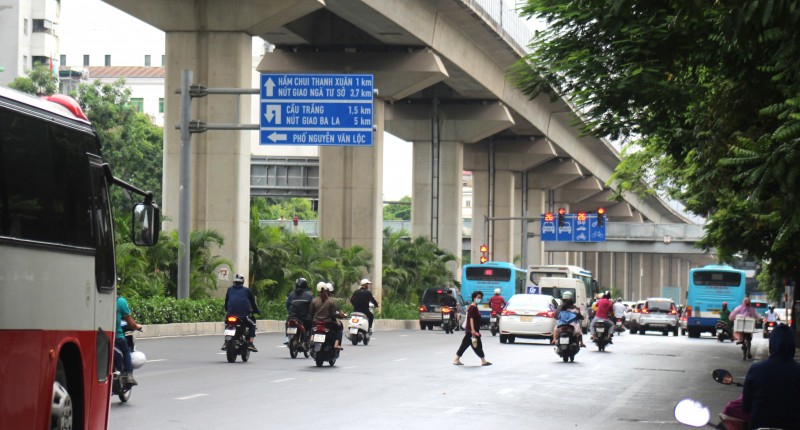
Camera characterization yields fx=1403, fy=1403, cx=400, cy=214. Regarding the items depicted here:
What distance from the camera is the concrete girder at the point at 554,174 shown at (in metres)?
85.5

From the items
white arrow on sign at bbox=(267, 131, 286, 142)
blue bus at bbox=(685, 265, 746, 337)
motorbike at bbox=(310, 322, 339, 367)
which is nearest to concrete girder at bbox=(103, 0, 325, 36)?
white arrow on sign at bbox=(267, 131, 286, 142)

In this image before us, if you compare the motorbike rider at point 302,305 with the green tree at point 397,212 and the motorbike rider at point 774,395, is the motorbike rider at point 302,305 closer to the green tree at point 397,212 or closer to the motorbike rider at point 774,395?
the motorbike rider at point 774,395

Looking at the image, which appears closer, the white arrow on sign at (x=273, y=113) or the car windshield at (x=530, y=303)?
the white arrow on sign at (x=273, y=113)

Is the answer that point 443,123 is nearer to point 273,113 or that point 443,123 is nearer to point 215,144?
point 215,144

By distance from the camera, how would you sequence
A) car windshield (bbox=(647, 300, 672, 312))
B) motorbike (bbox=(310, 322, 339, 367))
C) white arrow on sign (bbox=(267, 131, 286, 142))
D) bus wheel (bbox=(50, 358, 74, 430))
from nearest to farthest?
bus wheel (bbox=(50, 358, 74, 430)) < motorbike (bbox=(310, 322, 339, 367)) < white arrow on sign (bbox=(267, 131, 286, 142)) < car windshield (bbox=(647, 300, 672, 312))

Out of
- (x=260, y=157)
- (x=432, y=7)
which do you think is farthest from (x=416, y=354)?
(x=260, y=157)

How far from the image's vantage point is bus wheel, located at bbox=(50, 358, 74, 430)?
9594 mm

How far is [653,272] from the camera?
458ft

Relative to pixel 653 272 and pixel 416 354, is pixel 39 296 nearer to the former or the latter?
pixel 416 354

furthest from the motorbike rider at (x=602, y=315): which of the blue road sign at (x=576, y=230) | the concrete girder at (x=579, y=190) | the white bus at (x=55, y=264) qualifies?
the concrete girder at (x=579, y=190)

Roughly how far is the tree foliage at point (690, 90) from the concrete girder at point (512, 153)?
169 ft

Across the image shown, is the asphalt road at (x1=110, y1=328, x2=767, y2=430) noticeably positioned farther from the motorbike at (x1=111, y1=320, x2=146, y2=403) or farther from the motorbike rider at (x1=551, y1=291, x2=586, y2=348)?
the motorbike rider at (x1=551, y1=291, x2=586, y2=348)

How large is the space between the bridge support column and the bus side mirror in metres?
27.1

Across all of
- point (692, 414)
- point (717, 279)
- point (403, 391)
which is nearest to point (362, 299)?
point (403, 391)
